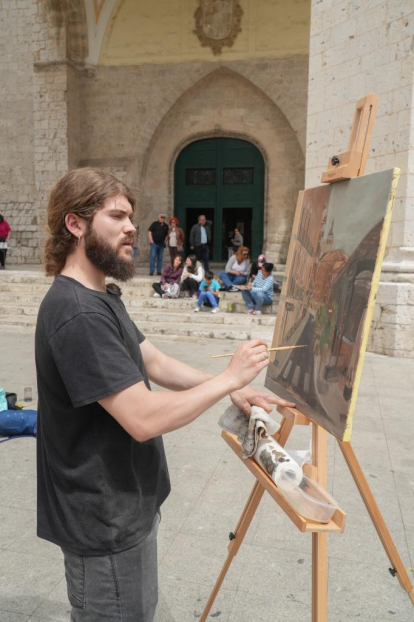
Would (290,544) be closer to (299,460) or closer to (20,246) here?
(299,460)

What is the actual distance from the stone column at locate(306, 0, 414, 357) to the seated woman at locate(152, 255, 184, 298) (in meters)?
4.09

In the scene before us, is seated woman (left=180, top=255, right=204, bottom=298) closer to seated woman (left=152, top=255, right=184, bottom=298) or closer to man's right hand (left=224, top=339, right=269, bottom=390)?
seated woman (left=152, top=255, right=184, bottom=298)

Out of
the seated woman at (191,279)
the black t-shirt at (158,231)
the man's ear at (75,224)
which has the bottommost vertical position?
the seated woman at (191,279)

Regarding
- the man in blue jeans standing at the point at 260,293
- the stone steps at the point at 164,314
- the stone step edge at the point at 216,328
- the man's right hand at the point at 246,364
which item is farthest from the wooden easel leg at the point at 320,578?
the man in blue jeans standing at the point at 260,293

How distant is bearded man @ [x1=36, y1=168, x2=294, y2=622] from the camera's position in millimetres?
1321

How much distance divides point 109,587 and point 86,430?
43 cm

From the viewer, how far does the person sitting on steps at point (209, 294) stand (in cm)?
958

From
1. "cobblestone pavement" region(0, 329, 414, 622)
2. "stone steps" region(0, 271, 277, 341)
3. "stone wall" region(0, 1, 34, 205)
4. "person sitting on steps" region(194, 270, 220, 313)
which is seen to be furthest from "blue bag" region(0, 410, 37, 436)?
"stone wall" region(0, 1, 34, 205)

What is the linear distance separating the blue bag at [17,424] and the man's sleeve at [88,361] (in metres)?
3.13

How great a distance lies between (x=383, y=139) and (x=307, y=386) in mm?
5963

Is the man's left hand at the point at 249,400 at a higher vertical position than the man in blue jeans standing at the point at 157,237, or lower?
lower

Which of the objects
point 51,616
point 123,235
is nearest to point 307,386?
point 123,235

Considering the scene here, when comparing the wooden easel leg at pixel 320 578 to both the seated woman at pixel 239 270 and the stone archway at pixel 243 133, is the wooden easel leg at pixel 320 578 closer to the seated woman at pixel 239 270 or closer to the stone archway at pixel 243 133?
the seated woman at pixel 239 270

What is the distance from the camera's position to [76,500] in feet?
4.59
